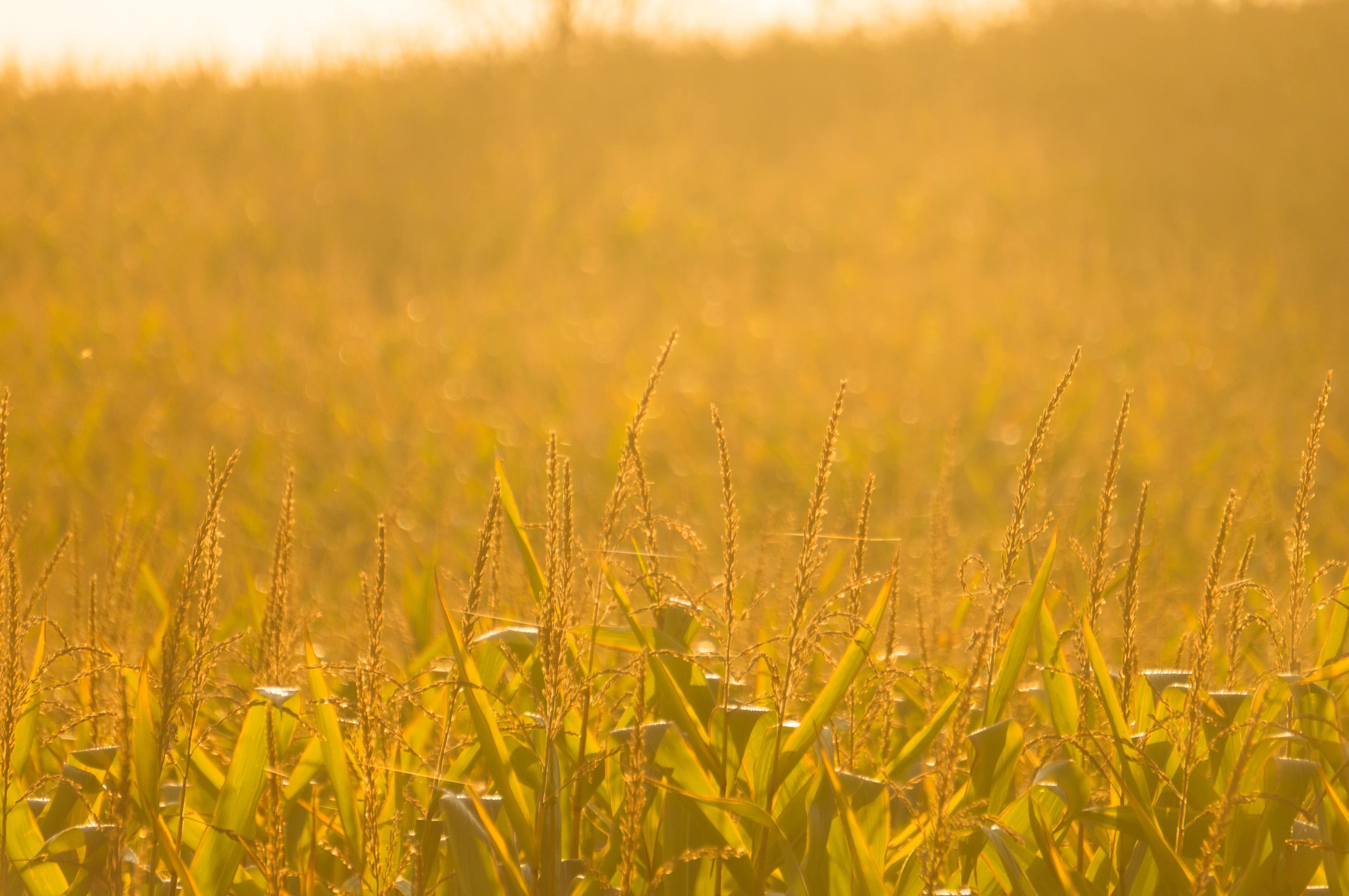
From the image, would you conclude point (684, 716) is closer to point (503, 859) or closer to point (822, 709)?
point (822, 709)

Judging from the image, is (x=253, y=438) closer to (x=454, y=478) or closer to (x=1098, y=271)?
(x=454, y=478)

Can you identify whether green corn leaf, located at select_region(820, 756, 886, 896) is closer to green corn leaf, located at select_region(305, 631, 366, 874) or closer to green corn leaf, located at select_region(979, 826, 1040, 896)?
green corn leaf, located at select_region(979, 826, 1040, 896)

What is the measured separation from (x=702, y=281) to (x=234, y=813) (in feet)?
23.0

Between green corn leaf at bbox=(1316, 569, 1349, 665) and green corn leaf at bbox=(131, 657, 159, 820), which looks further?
green corn leaf at bbox=(1316, 569, 1349, 665)

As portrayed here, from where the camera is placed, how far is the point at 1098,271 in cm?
779

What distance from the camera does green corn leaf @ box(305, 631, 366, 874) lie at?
1.29m

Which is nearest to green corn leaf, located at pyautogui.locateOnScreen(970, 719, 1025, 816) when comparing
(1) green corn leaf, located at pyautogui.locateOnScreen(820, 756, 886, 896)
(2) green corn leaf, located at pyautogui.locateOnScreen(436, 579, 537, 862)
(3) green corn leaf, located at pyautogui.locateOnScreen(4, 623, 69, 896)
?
(1) green corn leaf, located at pyautogui.locateOnScreen(820, 756, 886, 896)

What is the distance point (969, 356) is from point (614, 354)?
2.31 m

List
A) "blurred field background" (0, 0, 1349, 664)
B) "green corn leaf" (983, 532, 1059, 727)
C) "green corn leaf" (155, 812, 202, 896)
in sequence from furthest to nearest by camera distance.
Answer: "blurred field background" (0, 0, 1349, 664) < "green corn leaf" (983, 532, 1059, 727) < "green corn leaf" (155, 812, 202, 896)

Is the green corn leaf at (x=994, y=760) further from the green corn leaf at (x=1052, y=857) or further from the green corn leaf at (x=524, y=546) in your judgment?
the green corn leaf at (x=524, y=546)

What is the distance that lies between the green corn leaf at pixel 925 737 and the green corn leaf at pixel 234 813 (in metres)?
0.81

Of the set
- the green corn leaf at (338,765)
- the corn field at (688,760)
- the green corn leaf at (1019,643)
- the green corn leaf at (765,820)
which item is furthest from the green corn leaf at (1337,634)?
the green corn leaf at (338,765)

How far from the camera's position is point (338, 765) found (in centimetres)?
129

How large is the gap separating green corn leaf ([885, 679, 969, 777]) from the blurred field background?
78 centimetres
